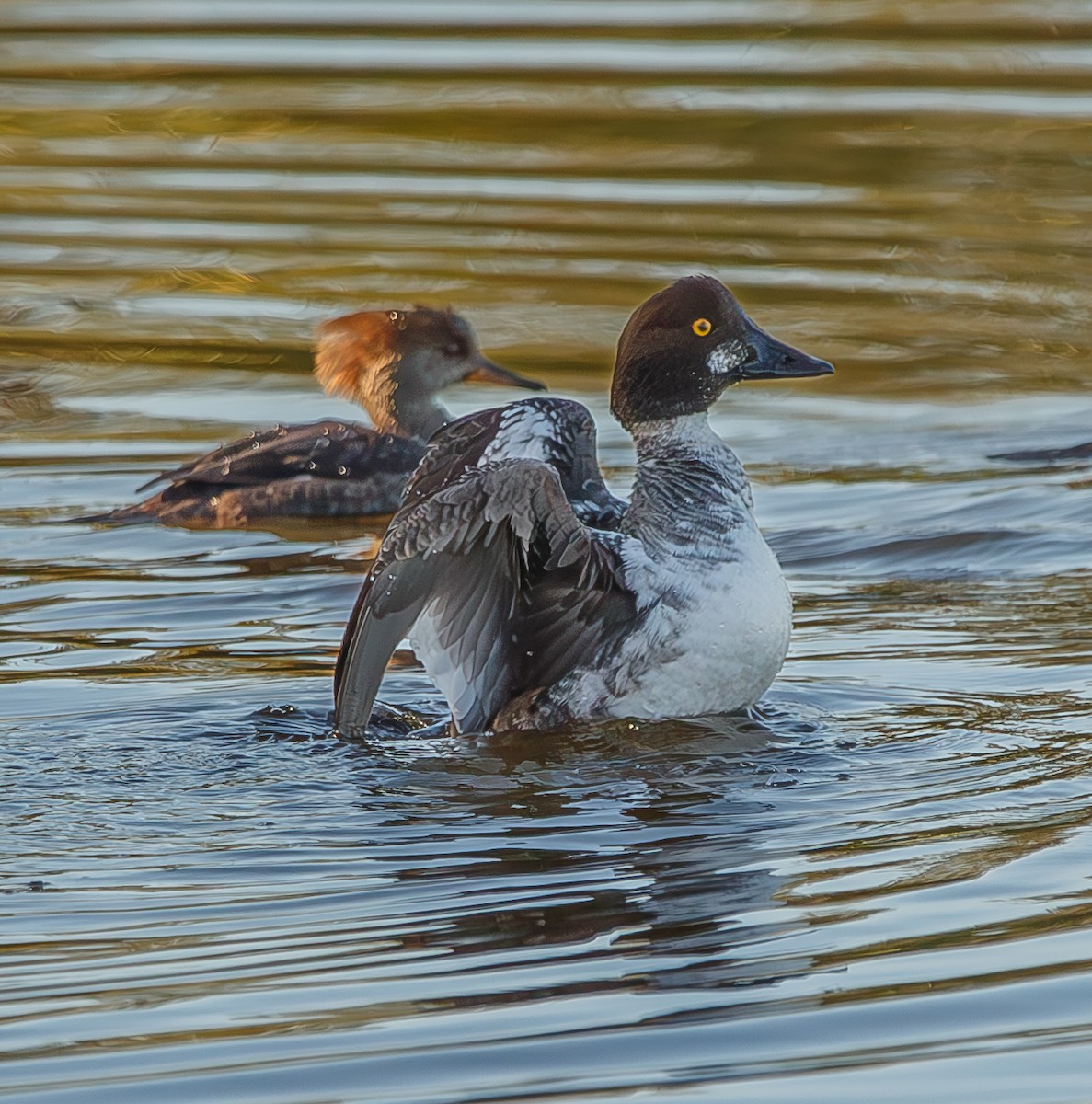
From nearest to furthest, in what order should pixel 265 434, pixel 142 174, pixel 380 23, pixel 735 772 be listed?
pixel 735 772
pixel 265 434
pixel 142 174
pixel 380 23

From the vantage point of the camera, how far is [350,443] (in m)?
10.4

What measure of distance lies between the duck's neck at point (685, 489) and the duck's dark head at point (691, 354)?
2.7 inches

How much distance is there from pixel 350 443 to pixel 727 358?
11.9ft

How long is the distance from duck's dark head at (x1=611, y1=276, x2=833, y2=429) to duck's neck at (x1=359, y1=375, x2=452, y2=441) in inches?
163

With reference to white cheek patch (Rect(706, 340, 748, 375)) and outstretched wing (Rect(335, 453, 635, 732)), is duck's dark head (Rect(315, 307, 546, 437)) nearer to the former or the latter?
white cheek patch (Rect(706, 340, 748, 375))

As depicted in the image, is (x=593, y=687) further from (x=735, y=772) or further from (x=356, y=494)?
(x=356, y=494)

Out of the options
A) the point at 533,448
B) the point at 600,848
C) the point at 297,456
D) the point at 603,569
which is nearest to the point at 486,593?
the point at 603,569

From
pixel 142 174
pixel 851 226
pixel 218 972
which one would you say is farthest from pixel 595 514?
pixel 142 174

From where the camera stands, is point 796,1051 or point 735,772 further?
point 735,772

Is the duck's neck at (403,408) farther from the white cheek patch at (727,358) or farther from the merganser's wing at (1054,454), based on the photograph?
the white cheek patch at (727,358)

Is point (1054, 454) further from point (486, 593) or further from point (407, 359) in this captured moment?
point (486, 593)

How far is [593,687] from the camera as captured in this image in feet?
22.2

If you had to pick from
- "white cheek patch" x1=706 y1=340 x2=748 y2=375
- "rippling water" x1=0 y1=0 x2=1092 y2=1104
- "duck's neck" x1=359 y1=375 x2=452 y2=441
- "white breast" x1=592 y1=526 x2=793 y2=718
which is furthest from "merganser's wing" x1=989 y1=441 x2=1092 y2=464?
"white breast" x1=592 y1=526 x2=793 y2=718

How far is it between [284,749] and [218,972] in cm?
191
